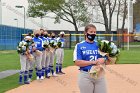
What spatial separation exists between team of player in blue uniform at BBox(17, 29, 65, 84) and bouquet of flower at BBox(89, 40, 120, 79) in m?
7.03

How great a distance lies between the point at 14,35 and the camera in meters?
56.6

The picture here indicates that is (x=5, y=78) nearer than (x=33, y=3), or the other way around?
(x=5, y=78)

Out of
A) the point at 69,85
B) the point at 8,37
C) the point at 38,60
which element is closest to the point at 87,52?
the point at 69,85

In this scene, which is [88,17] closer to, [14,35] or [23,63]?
[14,35]

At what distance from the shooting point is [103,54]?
746 centimetres

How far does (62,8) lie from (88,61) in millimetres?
54197

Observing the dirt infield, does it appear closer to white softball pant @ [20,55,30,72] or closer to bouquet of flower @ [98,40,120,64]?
white softball pant @ [20,55,30,72]

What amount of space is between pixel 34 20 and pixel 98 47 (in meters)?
62.5

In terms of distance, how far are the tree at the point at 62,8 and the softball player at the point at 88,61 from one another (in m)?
52.0

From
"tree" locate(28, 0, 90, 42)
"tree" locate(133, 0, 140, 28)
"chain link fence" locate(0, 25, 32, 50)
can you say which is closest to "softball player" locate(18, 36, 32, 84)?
"chain link fence" locate(0, 25, 32, 50)

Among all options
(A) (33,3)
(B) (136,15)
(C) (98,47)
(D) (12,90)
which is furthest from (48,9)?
(C) (98,47)

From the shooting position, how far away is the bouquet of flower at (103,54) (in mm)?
7418

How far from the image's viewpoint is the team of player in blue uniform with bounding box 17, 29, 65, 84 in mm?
14532

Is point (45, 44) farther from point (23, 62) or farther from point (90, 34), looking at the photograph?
point (90, 34)
